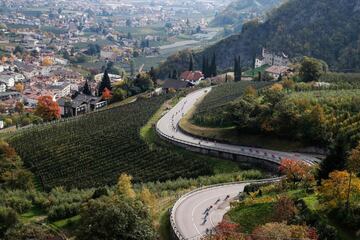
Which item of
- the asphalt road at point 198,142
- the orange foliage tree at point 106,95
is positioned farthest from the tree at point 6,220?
the orange foliage tree at point 106,95

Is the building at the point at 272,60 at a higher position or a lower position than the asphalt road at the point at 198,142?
lower

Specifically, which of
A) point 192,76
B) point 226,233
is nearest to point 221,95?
point 192,76

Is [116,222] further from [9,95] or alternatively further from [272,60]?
[272,60]

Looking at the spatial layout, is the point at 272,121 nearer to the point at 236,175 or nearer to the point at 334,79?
the point at 236,175

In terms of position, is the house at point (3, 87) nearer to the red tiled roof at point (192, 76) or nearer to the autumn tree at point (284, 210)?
the red tiled roof at point (192, 76)

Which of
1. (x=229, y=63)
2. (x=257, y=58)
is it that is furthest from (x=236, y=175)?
(x=229, y=63)

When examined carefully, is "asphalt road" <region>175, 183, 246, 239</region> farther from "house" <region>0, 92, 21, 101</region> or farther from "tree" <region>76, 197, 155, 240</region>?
"house" <region>0, 92, 21, 101</region>

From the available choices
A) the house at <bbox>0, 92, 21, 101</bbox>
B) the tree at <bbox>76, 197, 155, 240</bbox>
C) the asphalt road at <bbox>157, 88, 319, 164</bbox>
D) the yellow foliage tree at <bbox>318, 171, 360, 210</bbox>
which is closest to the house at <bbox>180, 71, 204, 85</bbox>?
the asphalt road at <bbox>157, 88, 319, 164</bbox>
